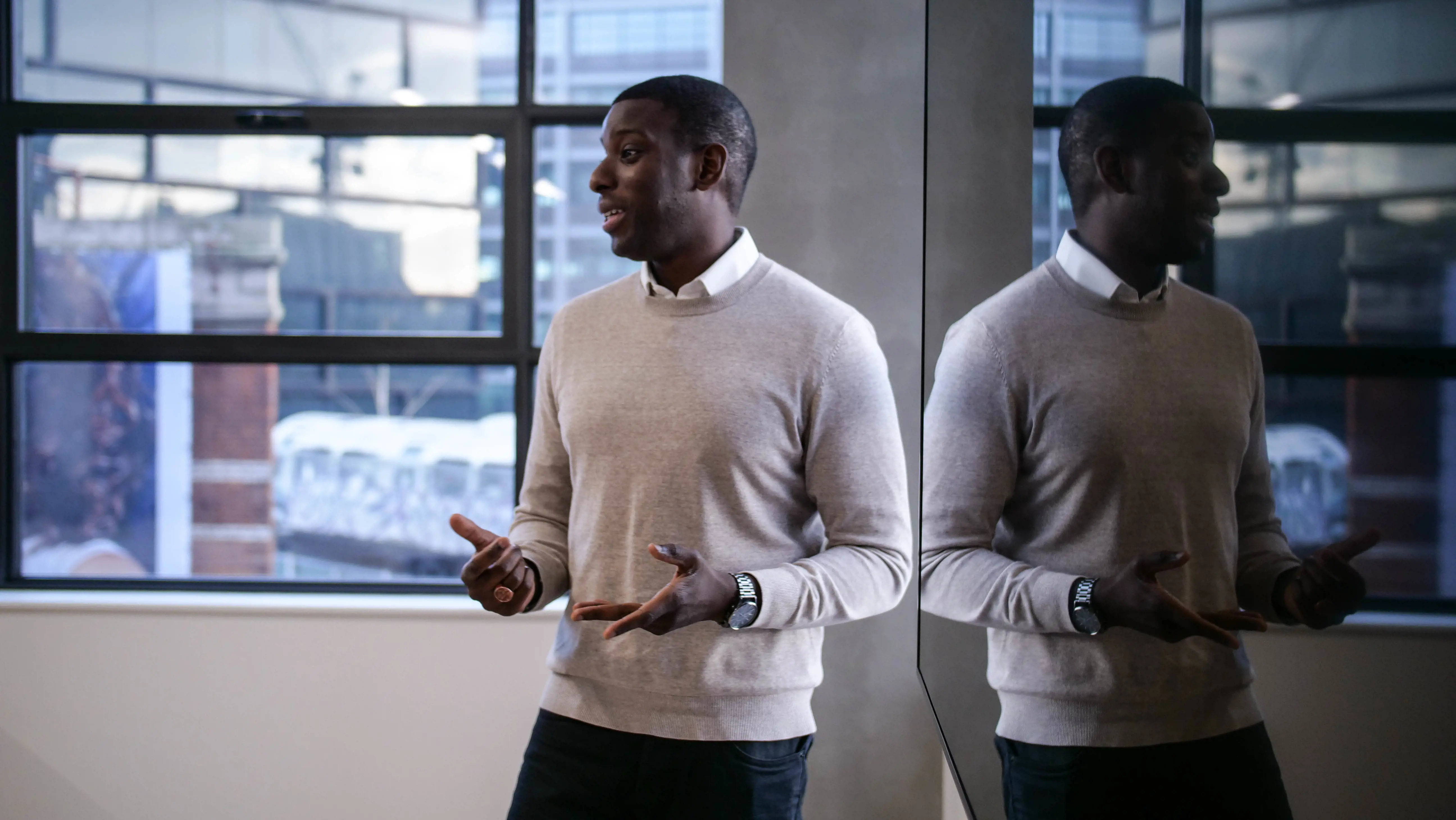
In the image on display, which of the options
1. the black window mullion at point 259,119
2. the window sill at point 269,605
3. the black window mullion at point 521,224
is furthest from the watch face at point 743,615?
the black window mullion at point 259,119

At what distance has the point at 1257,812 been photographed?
305mm

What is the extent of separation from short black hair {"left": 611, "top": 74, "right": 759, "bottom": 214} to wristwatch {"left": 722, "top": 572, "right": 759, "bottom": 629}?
21.7 inches

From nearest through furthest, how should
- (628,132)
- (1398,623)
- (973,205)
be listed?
(1398,623) → (973,205) → (628,132)

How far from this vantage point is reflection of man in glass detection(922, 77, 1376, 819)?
0.30m

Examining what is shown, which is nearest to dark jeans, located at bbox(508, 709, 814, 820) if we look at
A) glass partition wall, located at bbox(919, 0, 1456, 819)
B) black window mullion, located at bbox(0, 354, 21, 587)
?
glass partition wall, located at bbox(919, 0, 1456, 819)

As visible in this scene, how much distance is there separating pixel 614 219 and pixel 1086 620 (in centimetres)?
96

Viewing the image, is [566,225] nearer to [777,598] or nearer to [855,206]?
[855,206]

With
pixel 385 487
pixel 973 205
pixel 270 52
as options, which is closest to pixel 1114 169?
pixel 973 205

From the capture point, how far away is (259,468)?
92.0 inches

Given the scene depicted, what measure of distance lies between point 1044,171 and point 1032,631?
0.96ft

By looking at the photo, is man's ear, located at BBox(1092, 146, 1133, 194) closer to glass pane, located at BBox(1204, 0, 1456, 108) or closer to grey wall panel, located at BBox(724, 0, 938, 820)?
glass pane, located at BBox(1204, 0, 1456, 108)

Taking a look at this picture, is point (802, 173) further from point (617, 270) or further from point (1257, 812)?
point (1257, 812)

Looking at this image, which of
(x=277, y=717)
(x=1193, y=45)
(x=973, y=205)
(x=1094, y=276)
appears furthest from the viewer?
(x=277, y=717)

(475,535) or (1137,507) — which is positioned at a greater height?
(1137,507)
